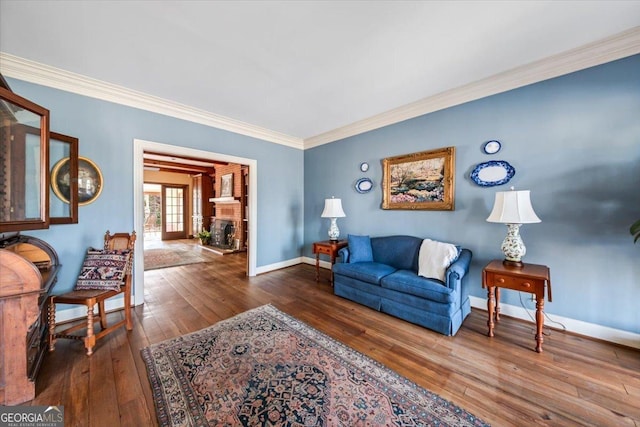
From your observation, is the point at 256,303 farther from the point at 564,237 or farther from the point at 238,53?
the point at 564,237

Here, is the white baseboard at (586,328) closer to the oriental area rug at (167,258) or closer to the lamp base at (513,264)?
the lamp base at (513,264)

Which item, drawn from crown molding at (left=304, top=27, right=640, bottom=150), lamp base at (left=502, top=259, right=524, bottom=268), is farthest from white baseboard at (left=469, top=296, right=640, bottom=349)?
crown molding at (left=304, top=27, right=640, bottom=150)

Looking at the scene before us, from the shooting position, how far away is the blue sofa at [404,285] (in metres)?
2.23

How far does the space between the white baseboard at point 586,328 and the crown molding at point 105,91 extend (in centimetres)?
455

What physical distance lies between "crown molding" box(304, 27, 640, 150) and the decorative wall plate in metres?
0.57

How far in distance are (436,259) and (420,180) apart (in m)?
1.20

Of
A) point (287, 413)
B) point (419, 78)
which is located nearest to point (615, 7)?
point (419, 78)

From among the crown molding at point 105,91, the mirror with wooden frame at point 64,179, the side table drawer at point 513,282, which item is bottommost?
the side table drawer at point 513,282

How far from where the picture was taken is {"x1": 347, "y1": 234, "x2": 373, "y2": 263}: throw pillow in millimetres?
3293

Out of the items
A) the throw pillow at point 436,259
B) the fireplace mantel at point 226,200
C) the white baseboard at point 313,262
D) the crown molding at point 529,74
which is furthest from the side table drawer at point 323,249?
the fireplace mantel at point 226,200

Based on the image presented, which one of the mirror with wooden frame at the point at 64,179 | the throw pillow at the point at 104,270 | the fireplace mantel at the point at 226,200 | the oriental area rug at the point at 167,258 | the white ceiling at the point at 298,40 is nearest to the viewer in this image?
the white ceiling at the point at 298,40

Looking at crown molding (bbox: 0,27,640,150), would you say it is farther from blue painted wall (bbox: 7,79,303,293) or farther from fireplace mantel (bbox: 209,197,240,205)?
fireplace mantel (bbox: 209,197,240,205)

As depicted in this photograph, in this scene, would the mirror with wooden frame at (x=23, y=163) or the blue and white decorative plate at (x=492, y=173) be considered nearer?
the mirror with wooden frame at (x=23, y=163)

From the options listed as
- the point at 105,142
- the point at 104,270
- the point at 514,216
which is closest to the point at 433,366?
the point at 514,216
